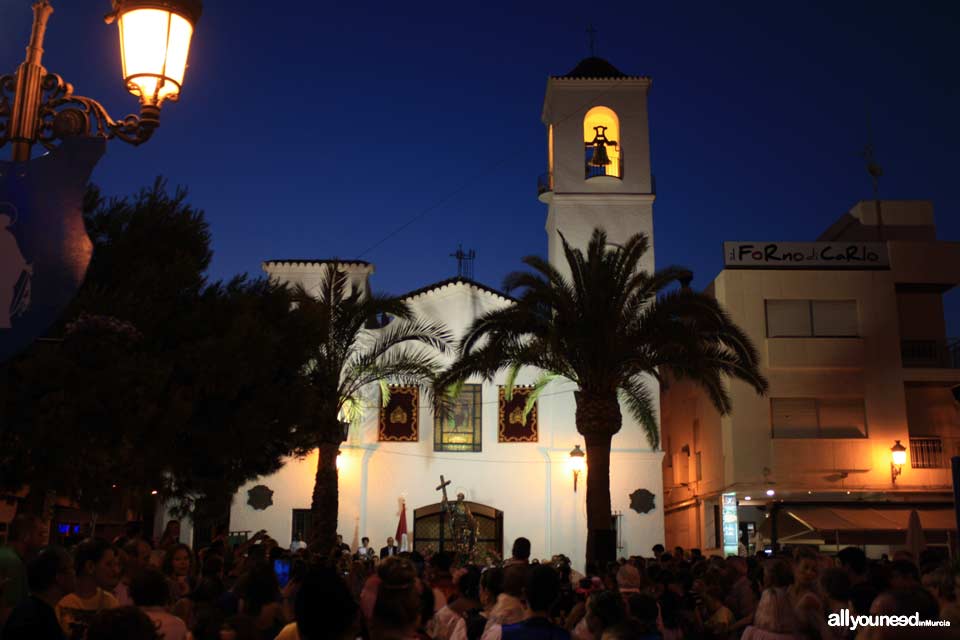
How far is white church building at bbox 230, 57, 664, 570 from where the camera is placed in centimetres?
3116

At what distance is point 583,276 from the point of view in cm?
2247

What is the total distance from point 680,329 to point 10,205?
17.6m

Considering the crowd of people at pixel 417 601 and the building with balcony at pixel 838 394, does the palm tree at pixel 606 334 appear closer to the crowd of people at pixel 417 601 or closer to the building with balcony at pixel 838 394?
the building with balcony at pixel 838 394

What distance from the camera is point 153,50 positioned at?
6.38 meters

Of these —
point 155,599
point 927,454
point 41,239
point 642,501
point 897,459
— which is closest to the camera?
point 41,239

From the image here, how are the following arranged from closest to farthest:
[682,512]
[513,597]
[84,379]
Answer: [513,597] < [84,379] < [682,512]

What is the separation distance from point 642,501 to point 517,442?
4237mm

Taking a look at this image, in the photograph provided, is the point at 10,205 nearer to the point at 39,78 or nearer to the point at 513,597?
the point at 39,78

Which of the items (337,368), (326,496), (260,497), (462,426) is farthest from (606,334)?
(260,497)

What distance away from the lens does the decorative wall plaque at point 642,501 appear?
31359 millimetres

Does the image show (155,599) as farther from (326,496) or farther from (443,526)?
(443,526)

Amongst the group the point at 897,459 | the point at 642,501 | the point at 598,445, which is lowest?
the point at 642,501

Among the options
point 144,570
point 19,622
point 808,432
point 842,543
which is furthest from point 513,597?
point 808,432

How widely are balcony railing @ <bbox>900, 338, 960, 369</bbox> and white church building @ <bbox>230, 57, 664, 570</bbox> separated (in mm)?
8335
